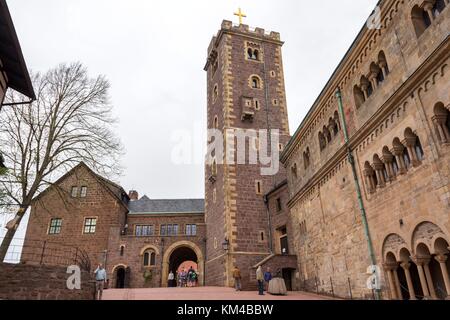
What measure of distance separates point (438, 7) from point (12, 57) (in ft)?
48.7

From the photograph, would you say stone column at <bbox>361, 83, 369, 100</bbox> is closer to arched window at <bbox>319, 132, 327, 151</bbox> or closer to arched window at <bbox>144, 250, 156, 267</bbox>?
arched window at <bbox>319, 132, 327, 151</bbox>

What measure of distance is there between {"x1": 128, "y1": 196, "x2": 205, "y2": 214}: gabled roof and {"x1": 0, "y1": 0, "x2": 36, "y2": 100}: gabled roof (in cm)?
2304

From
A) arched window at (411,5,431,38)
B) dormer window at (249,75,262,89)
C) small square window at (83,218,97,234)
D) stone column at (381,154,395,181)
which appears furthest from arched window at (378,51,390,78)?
small square window at (83,218,97,234)

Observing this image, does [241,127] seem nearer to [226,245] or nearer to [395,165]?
[226,245]

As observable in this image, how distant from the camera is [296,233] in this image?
21141 mm

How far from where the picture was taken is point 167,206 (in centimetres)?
3775

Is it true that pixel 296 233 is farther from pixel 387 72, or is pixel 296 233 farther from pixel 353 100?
pixel 387 72

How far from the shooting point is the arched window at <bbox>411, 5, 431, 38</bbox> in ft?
33.1

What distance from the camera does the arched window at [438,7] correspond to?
937cm

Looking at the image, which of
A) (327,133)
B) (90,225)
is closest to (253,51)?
(327,133)

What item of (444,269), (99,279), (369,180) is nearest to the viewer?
(444,269)
